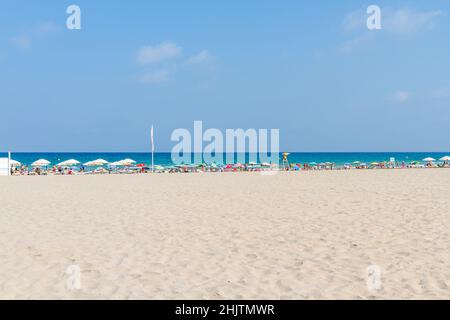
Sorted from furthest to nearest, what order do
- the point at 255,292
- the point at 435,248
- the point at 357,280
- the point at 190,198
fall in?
the point at 190,198 → the point at 435,248 → the point at 357,280 → the point at 255,292

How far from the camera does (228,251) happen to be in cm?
584

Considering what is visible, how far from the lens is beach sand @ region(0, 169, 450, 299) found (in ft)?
13.9

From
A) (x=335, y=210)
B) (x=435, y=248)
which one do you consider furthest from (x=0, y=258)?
(x=335, y=210)

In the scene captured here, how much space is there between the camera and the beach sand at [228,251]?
4.25 m
